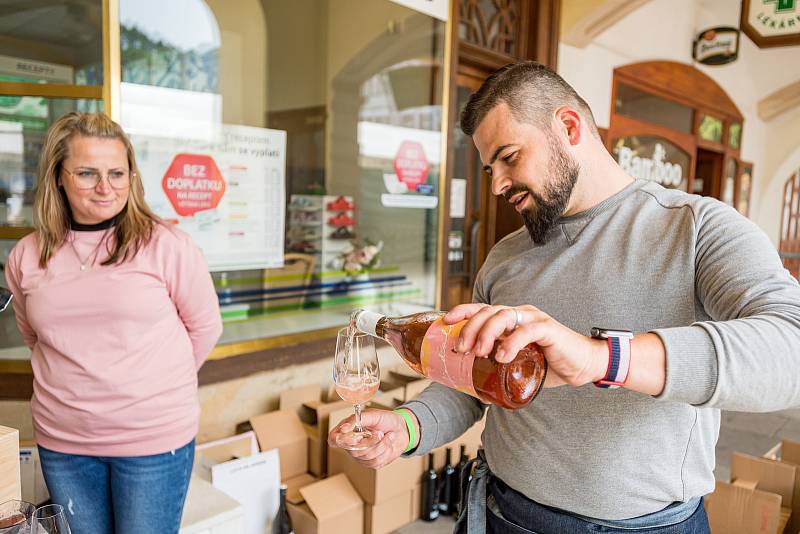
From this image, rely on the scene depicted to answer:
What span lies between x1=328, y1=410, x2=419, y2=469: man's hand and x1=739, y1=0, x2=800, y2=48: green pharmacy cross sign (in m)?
3.86

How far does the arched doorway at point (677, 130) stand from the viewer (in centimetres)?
557

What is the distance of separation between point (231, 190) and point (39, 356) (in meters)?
1.41

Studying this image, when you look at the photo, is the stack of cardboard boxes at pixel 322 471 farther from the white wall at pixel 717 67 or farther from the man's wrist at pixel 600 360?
the white wall at pixel 717 67

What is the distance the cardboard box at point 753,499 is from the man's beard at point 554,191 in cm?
148

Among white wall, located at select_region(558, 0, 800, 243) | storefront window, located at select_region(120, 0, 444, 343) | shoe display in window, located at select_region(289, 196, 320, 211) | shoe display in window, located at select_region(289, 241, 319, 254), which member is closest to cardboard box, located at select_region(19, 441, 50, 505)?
storefront window, located at select_region(120, 0, 444, 343)

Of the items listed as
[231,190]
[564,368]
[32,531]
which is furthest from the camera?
[231,190]

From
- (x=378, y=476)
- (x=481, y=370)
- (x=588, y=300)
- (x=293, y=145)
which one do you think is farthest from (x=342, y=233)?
(x=481, y=370)

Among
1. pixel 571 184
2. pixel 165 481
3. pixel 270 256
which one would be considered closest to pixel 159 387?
pixel 165 481

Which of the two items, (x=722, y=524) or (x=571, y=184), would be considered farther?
(x=722, y=524)

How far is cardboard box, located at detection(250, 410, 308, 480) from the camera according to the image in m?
2.72

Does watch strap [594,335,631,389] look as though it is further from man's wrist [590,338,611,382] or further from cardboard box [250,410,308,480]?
cardboard box [250,410,308,480]

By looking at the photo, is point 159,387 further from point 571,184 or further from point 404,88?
point 404,88

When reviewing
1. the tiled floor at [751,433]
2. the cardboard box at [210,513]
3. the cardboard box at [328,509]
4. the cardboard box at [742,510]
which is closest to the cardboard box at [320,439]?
the cardboard box at [328,509]

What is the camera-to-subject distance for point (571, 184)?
115 cm
